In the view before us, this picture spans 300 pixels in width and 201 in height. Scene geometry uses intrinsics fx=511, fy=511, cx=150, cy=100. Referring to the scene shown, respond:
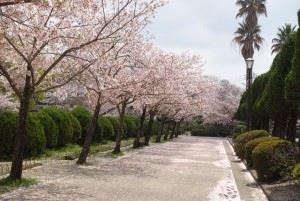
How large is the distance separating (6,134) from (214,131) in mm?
57331

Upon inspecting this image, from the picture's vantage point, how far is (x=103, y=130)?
34281 millimetres

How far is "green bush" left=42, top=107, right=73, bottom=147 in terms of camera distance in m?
24.3

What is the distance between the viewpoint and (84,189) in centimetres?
1159

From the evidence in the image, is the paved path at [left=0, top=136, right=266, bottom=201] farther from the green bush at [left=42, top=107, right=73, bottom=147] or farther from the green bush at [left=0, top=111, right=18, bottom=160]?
the green bush at [left=42, top=107, right=73, bottom=147]

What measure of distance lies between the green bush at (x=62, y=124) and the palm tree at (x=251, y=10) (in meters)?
27.5

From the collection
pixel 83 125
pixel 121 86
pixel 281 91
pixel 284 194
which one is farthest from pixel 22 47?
pixel 83 125

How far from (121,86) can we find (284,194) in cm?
681

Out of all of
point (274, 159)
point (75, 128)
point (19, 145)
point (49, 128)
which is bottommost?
point (274, 159)

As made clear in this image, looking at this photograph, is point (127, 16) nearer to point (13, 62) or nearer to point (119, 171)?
point (13, 62)

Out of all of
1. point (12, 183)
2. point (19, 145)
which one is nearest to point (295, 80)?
point (19, 145)

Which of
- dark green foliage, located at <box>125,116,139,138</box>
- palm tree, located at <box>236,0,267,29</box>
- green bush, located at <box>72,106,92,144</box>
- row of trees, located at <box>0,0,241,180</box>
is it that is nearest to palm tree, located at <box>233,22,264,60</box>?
palm tree, located at <box>236,0,267,29</box>

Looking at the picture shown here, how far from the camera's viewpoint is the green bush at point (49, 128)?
73.3ft

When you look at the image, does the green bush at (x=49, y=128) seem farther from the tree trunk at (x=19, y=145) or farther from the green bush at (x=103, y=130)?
the tree trunk at (x=19, y=145)

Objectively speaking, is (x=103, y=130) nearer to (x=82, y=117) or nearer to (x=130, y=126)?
(x=82, y=117)
